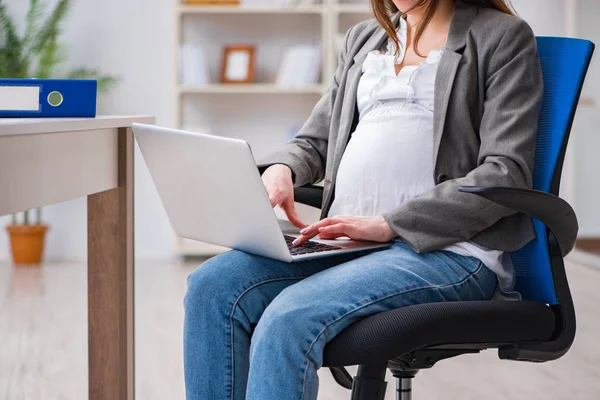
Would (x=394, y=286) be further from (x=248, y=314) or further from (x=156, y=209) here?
(x=156, y=209)

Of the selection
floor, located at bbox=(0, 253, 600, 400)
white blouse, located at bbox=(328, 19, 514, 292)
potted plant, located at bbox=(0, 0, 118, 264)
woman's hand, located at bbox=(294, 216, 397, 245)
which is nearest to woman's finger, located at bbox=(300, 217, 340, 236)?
woman's hand, located at bbox=(294, 216, 397, 245)

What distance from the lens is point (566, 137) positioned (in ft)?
4.42

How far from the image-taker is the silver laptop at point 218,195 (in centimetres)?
118

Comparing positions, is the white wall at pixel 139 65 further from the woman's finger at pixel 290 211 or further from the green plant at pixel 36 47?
the woman's finger at pixel 290 211

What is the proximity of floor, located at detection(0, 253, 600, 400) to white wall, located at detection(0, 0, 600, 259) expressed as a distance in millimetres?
951

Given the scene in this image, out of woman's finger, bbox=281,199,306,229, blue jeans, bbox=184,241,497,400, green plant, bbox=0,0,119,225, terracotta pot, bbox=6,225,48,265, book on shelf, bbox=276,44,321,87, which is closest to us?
blue jeans, bbox=184,241,497,400

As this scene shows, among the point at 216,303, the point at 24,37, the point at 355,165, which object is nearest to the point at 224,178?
the point at 216,303

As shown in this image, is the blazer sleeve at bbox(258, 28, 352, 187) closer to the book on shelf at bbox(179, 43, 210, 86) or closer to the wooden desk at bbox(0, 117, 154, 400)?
the wooden desk at bbox(0, 117, 154, 400)

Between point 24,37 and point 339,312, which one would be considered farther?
point 24,37

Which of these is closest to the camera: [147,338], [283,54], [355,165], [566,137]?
[566,137]

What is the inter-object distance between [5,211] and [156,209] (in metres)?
3.73

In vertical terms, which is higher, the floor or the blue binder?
the blue binder

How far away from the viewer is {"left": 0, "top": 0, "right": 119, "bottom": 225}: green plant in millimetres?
4324

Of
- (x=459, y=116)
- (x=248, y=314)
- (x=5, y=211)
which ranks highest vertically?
(x=459, y=116)
